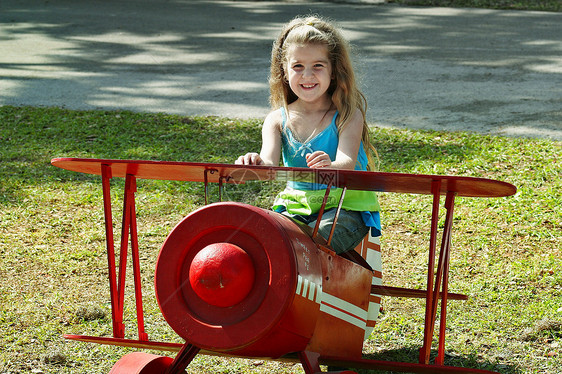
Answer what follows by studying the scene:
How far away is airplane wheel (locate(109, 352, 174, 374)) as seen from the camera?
2.50 m

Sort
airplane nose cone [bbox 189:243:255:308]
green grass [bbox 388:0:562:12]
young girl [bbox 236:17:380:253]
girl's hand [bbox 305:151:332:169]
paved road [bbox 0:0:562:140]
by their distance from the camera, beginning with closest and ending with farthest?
airplane nose cone [bbox 189:243:255:308], girl's hand [bbox 305:151:332:169], young girl [bbox 236:17:380:253], paved road [bbox 0:0:562:140], green grass [bbox 388:0:562:12]

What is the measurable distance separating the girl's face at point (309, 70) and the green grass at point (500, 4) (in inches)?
398

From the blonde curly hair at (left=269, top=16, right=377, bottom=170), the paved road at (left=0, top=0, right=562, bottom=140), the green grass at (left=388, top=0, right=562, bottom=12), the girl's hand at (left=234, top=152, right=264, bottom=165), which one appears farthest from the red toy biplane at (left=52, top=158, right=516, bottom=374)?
the green grass at (left=388, top=0, right=562, bottom=12)

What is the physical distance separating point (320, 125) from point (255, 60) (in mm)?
6568

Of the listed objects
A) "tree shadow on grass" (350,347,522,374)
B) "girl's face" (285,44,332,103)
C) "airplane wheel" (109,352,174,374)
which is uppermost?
"girl's face" (285,44,332,103)

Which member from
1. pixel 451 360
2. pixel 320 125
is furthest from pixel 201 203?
pixel 451 360

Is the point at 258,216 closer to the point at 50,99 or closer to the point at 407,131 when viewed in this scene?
the point at 407,131

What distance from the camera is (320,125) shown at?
3.25 meters

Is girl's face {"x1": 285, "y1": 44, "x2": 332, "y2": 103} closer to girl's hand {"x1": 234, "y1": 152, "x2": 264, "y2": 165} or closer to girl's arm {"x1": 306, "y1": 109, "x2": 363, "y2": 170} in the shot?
girl's arm {"x1": 306, "y1": 109, "x2": 363, "y2": 170}

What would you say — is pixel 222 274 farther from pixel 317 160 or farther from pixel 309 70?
pixel 309 70

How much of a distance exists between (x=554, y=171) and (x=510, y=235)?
1.16 metres

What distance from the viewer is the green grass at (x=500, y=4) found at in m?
12.2

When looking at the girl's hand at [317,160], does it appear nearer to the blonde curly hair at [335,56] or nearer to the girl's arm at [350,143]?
the girl's arm at [350,143]

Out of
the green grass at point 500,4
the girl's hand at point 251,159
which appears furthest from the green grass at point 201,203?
the green grass at point 500,4
